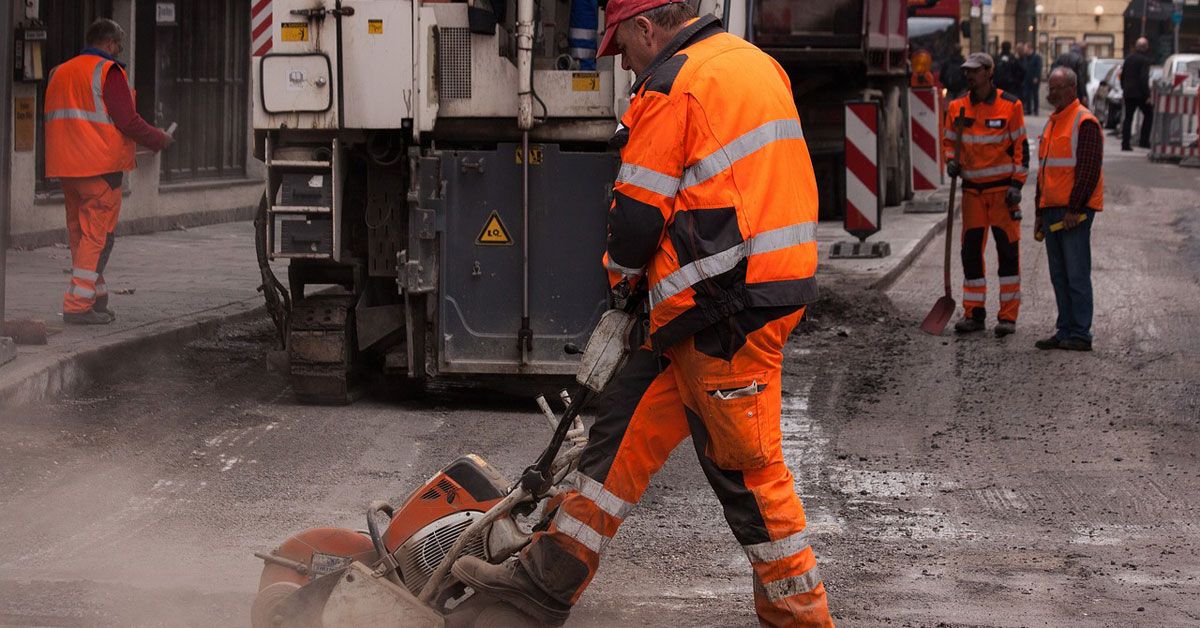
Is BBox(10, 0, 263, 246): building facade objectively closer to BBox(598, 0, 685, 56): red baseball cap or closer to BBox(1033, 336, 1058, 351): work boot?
BBox(1033, 336, 1058, 351): work boot

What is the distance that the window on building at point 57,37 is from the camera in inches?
533

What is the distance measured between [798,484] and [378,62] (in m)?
2.80

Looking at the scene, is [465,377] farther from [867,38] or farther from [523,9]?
[867,38]

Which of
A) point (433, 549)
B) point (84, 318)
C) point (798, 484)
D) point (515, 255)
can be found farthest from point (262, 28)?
point (433, 549)

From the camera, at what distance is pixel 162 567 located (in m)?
5.36

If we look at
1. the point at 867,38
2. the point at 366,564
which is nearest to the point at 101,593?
the point at 366,564

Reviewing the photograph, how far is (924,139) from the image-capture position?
54.4 feet

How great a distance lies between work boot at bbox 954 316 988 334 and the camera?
35.6 ft

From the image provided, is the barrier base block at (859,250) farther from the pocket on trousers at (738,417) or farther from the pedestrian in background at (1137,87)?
the pedestrian in background at (1137,87)

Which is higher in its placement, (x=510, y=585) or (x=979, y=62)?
(x=979, y=62)

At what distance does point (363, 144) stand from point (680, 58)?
4010mm

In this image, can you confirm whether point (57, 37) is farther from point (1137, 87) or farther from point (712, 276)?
point (1137, 87)

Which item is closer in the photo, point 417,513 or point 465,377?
point 417,513

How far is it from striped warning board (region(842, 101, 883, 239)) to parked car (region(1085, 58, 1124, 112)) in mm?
25913
